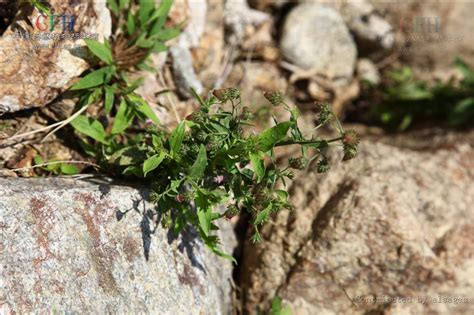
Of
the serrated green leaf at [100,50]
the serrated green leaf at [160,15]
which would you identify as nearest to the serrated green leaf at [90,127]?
the serrated green leaf at [100,50]

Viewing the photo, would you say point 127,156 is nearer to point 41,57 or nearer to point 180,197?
point 180,197

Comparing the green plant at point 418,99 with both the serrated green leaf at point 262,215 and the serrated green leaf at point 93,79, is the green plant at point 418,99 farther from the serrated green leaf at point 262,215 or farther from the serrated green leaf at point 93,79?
the serrated green leaf at point 93,79

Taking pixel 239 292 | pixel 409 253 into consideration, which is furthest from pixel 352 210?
pixel 239 292

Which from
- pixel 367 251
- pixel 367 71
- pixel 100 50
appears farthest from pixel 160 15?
pixel 367 71

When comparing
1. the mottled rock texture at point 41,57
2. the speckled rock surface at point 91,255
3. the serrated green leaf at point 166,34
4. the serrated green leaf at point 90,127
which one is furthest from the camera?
the serrated green leaf at point 166,34

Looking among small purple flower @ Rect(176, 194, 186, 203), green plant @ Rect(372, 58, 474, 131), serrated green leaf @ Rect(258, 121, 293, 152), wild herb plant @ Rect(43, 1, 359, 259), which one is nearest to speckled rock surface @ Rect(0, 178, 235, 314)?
wild herb plant @ Rect(43, 1, 359, 259)

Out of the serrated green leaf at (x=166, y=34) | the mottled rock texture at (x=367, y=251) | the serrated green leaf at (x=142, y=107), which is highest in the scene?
the serrated green leaf at (x=166, y=34)

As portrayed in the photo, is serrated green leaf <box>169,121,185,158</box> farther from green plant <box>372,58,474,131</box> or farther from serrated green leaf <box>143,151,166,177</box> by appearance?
green plant <box>372,58,474,131</box>
